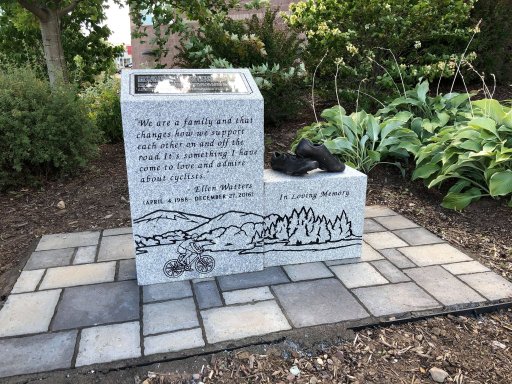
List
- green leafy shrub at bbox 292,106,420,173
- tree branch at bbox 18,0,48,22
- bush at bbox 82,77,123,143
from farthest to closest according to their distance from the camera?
bush at bbox 82,77,123,143 < tree branch at bbox 18,0,48,22 < green leafy shrub at bbox 292,106,420,173

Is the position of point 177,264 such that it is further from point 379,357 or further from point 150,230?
point 379,357

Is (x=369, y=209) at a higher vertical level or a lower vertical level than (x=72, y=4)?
lower

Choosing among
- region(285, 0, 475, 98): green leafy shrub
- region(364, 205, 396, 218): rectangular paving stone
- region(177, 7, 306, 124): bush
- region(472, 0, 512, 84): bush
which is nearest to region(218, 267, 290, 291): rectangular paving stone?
region(364, 205, 396, 218): rectangular paving stone

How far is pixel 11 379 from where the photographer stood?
1973 millimetres

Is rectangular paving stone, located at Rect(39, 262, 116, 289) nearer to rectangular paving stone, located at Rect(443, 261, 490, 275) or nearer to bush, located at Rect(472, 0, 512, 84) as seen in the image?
rectangular paving stone, located at Rect(443, 261, 490, 275)

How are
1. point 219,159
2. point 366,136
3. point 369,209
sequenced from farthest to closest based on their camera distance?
point 366,136 → point 369,209 → point 219,159

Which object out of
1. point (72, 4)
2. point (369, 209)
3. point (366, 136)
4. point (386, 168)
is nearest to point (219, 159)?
point (369, 209)

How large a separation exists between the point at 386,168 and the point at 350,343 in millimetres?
2873

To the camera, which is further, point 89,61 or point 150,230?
point 89,61

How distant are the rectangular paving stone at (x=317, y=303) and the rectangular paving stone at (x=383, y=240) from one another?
2.31 ft

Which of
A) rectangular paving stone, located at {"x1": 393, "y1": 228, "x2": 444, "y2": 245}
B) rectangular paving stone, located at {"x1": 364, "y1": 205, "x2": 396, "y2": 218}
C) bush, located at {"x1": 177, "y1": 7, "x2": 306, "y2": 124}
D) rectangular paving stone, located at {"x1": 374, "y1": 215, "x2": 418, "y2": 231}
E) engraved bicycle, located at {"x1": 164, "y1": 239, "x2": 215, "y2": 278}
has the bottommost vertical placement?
rectangular paving stone, located at {"x1": 393, "y1": 228, "x2": 444, "y2": 245}

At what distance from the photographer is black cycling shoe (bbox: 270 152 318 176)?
114 inches

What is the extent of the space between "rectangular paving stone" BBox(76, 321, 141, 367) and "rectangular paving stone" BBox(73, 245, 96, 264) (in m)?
0.88

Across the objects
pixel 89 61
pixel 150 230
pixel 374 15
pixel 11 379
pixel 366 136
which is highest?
pixel 374 15
